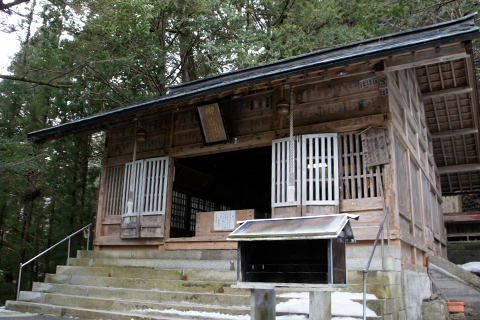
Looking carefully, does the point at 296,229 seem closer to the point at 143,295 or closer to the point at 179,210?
the point at 143,295

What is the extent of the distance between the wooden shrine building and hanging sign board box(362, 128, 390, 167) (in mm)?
21

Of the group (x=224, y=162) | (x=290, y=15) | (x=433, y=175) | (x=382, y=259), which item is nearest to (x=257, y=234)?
(x=382, y=259)

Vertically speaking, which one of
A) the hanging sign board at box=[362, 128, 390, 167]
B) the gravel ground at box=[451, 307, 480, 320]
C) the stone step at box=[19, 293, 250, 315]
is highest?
the hanging sign board at box=[362, 128, 390, 167]

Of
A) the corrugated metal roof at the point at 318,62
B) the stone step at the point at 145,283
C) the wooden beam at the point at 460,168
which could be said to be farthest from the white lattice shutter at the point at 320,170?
the wooden beam at the point at 460,168

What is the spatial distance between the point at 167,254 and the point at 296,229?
6121 millimetres

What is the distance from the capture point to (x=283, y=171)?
9.00 m

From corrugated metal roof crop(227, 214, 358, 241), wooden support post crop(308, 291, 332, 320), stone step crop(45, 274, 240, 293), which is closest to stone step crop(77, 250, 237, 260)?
stone step crop(45, 274, 240, 293)

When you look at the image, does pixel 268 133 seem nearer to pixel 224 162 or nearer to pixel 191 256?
pixel 191 256

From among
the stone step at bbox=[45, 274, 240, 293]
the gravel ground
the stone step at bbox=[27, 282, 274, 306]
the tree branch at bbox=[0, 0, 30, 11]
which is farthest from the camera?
the tree branch at bbox=[0, 0, 30, 11]

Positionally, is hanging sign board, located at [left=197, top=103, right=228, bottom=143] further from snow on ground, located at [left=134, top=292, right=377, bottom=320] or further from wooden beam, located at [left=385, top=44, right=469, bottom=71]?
snow on ground, located at [left=134, top=292, right=377, bottom=320]

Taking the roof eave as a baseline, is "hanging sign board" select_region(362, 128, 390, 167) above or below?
below

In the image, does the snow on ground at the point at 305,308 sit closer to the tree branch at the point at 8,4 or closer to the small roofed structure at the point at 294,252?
the small roofed structure at the point at 294,252

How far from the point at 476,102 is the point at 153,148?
33.5 feet

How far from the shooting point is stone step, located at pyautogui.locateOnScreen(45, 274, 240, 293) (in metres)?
7.56
